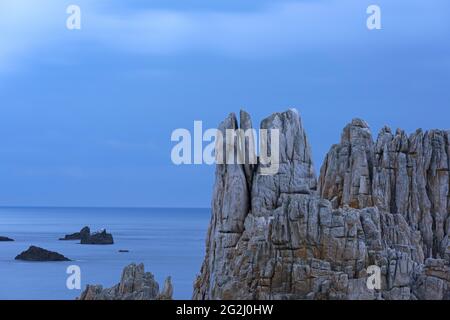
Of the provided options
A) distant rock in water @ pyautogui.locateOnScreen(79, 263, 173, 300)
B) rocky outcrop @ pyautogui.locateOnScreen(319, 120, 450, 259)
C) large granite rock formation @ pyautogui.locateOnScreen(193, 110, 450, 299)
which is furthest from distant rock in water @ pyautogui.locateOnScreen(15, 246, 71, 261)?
distant rock in water @ pyautogui.locateOnScreen(79, 263, 173, 300)

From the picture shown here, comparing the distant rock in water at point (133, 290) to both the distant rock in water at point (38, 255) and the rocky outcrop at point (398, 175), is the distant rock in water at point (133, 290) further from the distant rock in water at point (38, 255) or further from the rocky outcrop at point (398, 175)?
the distant rock in water at point (38, 255)

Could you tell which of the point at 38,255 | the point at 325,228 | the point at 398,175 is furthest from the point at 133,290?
Answer: the point at 38,255

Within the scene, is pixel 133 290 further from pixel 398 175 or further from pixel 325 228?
pixel 398 175

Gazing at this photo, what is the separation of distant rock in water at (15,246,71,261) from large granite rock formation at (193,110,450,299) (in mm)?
90913

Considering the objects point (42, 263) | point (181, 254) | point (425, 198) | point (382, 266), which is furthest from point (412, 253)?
point (181, 254)

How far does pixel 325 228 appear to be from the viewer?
65.0 metres

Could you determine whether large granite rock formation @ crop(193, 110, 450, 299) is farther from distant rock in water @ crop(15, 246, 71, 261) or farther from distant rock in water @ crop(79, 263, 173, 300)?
distant rock in water @ crop(15, 246, 71, 261)

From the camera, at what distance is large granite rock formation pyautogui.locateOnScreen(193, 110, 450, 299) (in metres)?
63.4

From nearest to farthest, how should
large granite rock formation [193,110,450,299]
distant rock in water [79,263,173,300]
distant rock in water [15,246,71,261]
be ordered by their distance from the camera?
large granite rock formation [193,110,450,299] → distant rock in water [79,263,173,300] → distant rock in water [15,246,71,261]

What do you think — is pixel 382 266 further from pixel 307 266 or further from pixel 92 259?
pixel 92 259

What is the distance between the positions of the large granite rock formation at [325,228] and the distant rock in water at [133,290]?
272 cm
